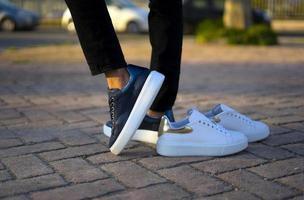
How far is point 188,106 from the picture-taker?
3.84 metres

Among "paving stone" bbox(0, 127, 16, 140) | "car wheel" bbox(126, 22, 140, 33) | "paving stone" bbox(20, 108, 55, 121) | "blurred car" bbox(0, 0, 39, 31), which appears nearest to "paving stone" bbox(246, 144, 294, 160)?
"paving stone" bbox(0, 127, 16, 140)

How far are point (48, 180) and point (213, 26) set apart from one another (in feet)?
29.5

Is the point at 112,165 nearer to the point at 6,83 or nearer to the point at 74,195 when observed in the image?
the point at 74,195

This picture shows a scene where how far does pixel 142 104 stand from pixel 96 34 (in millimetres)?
389

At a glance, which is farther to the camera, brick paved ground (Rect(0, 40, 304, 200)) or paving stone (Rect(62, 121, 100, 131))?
paving stone (Rect(62, 121, 100, 131))

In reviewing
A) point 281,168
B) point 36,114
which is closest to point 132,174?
point 281,168

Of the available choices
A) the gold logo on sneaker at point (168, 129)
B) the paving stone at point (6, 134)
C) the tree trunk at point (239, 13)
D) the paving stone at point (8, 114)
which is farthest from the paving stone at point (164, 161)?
the tree trunk at point (239, 13)

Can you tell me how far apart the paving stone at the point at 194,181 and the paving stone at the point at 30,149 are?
2.32 feet

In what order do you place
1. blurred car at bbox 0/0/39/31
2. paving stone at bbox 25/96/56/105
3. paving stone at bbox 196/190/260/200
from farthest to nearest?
blurred car at bbox 0/0/39/31
paving stone at bbox 25/96/56/105
paving stone at bbox 196/190/260/200

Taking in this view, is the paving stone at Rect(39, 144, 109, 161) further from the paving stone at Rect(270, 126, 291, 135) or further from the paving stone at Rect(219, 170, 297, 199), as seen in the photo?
the paving stone at Rect(270, 126, 291, 135)

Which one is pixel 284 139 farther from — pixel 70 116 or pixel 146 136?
pixel 70 116

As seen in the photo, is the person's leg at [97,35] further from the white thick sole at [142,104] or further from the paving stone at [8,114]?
the paving stone at [8,114]

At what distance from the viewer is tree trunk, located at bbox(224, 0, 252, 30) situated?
33.2ft

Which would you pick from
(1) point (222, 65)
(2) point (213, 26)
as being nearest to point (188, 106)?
(1) point (222, 65)
